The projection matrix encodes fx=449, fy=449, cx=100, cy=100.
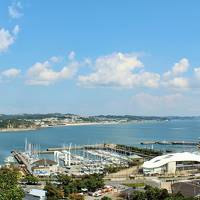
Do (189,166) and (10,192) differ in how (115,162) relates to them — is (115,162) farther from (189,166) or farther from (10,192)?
(10,192)

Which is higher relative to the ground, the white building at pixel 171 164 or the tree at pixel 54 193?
the white building at pixel 171 164

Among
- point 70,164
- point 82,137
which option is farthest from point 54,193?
point 82,137

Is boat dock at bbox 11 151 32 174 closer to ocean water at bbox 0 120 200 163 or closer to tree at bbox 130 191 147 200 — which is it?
ocean water at bbox 0 120 200 163

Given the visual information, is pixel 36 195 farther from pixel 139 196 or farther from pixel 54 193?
pixel 139 196

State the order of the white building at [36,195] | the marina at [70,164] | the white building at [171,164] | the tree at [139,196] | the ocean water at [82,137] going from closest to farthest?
the tree at [139,196]
the white building at [36,195]
the white building at [171,164]
the marina at [70,164]
the ocean water at [82,137]

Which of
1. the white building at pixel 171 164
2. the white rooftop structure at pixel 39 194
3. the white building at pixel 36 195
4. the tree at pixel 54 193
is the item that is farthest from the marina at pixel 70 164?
the white building at pixel 36 195

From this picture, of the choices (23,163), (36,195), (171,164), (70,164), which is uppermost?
(171,164)

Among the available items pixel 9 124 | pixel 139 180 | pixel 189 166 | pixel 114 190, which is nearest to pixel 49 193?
pixel 114 190

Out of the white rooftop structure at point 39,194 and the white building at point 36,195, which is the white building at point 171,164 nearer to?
the white rooftop structure at point 39,194
